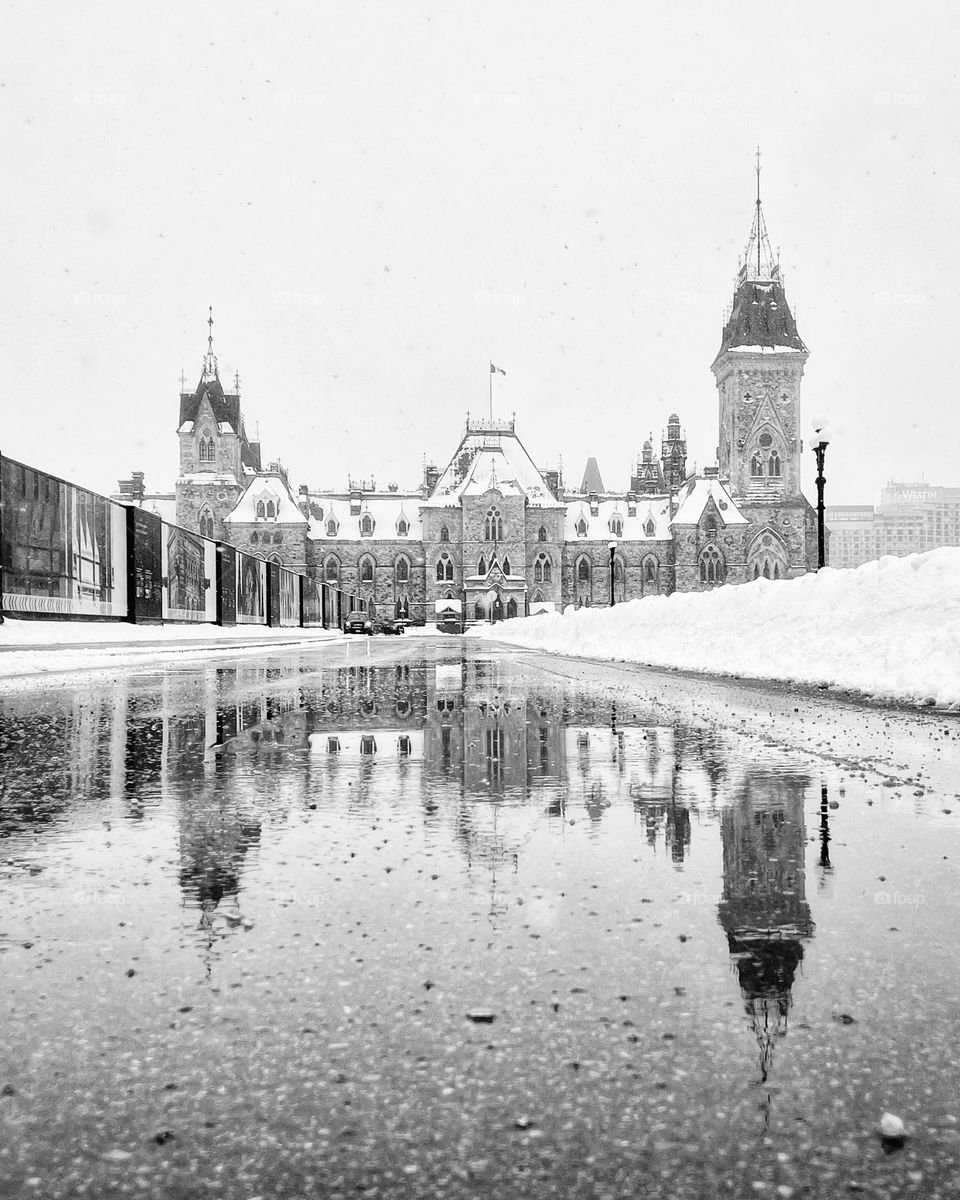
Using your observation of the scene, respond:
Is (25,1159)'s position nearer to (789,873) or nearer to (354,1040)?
(354,1040)

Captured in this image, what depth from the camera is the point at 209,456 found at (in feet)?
327

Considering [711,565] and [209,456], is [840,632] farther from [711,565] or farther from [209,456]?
[209,456]

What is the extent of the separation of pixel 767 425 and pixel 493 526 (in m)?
29.1

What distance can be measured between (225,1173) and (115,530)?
Answer: 20900 millimetres

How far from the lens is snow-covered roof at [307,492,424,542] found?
102 meters

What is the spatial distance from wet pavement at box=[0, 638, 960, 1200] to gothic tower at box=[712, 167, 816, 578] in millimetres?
97557

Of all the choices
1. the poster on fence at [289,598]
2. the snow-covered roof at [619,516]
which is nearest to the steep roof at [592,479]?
the snow-covered roof at [619,516]

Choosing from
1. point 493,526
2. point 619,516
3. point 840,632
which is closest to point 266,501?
point 493,526

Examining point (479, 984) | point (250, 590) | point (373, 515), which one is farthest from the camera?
point (373, 515)

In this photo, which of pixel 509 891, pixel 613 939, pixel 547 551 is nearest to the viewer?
pixel 613 939

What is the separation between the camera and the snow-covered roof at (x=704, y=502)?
327 feet

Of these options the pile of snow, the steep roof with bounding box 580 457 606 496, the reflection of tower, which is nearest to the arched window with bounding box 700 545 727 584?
the steep roof with bounding box 580 457 606 496

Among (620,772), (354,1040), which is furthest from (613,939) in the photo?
(620,772)

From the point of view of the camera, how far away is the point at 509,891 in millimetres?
2887
